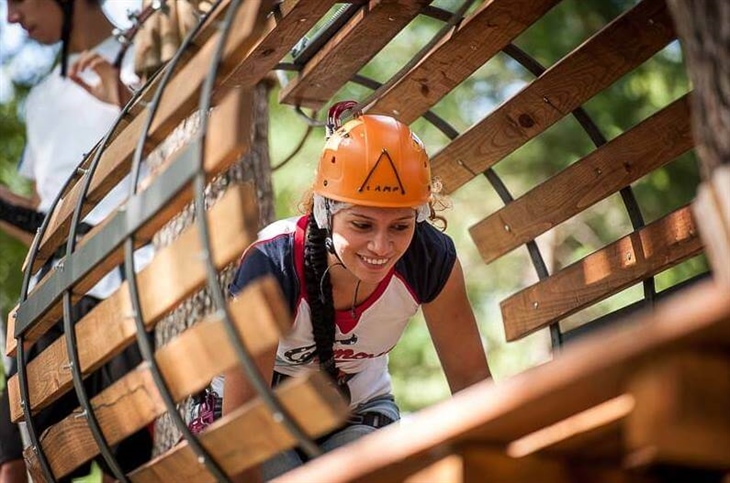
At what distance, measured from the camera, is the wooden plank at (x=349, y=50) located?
4543mm

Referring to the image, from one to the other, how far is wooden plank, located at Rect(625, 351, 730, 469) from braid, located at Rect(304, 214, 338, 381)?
184 cm

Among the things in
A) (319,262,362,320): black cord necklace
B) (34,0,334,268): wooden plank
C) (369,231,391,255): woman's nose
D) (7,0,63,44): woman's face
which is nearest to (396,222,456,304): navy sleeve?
(319,262,362,320): black cord necklace

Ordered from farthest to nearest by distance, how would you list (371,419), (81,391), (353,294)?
(371,419)
(353,294)
(81,391)

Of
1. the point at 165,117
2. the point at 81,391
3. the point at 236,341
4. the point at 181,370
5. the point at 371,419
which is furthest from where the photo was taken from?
the point at 371,419

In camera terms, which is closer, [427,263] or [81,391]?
[81,391]

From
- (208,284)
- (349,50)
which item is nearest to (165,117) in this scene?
(208,284)

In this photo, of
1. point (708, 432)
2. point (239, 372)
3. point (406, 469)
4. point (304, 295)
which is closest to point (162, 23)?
point (304, 295)

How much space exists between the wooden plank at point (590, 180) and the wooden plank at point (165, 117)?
5.76 ft

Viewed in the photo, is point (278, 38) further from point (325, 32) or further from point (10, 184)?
point (10, 184)

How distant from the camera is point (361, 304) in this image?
423 centimetres

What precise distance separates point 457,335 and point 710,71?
2172 mm

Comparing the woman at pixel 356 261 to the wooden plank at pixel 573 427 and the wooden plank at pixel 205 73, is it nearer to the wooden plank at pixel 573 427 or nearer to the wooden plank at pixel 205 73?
the wooden plank at pixel 205 73

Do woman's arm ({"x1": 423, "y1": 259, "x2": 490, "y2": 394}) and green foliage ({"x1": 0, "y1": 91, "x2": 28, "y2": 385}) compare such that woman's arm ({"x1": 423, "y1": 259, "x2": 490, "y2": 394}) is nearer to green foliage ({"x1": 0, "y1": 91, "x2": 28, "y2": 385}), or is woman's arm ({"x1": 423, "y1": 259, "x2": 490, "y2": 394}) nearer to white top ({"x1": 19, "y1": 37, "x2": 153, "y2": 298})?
white top ({"x1": 19, "y1": 37, "x2": 153, "y2": 298})

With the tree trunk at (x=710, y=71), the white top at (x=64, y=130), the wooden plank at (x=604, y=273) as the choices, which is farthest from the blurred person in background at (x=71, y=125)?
the tree trunk at (x=710, y=71)
